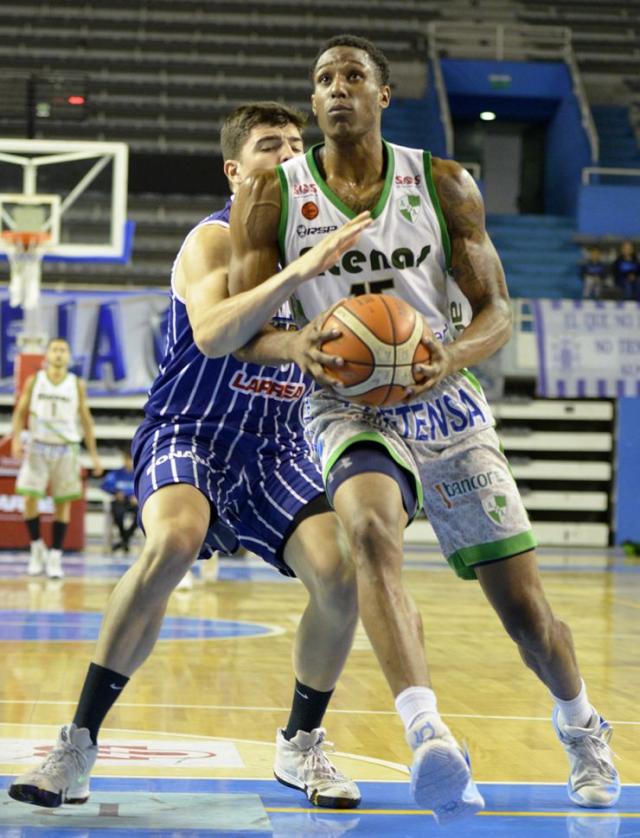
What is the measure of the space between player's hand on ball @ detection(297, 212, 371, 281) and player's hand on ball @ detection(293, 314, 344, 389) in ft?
0.45

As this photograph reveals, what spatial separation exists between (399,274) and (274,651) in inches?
154

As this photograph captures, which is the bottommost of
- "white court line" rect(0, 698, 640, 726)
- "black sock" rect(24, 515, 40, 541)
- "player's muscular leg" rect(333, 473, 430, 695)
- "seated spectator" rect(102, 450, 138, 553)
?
"seated spectator" rect(102, 450, 138, 553)

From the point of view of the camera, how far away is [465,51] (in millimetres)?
22516

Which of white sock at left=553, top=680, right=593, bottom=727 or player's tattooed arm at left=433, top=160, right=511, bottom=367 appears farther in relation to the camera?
white sock at left=553, top=680, right=593, bottom=727

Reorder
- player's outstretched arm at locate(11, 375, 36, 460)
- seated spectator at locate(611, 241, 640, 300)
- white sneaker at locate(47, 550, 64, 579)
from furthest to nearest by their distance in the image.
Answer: seated spectator at locate(611, 241, 640, 300) → player's outstretched arm at locate(11, 375, 36, 460) → white sneaker at locate(47, 550, 64, 579)

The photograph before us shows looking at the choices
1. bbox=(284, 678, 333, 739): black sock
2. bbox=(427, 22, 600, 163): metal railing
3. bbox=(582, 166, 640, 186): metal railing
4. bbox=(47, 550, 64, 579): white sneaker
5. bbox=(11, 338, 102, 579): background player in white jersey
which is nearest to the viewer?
bbox=(284, 678, 333, 739): black sock

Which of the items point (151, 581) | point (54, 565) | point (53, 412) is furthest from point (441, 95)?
point (151, 581)

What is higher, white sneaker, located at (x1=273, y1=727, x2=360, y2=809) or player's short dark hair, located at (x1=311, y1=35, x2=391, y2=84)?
player's short dark hair, located at (x1=311, y1=35, x2=391, y2=84)

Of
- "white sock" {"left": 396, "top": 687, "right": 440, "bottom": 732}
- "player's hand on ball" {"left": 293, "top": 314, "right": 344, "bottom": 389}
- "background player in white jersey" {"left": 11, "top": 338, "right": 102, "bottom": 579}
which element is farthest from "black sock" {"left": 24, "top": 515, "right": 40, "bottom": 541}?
"white sock" {"left": 396, "top": 687, "right": 440, "bottom": 732}

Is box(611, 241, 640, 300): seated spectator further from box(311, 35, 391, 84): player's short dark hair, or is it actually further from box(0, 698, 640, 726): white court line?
box(311, 35, 391, 84): player's short dark hair

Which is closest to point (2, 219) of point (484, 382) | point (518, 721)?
point (484, 382)

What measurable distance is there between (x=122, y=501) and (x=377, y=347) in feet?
40.4

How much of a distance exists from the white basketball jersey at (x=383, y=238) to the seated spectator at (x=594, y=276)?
1592 centimetres

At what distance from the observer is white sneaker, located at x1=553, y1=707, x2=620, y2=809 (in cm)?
379
